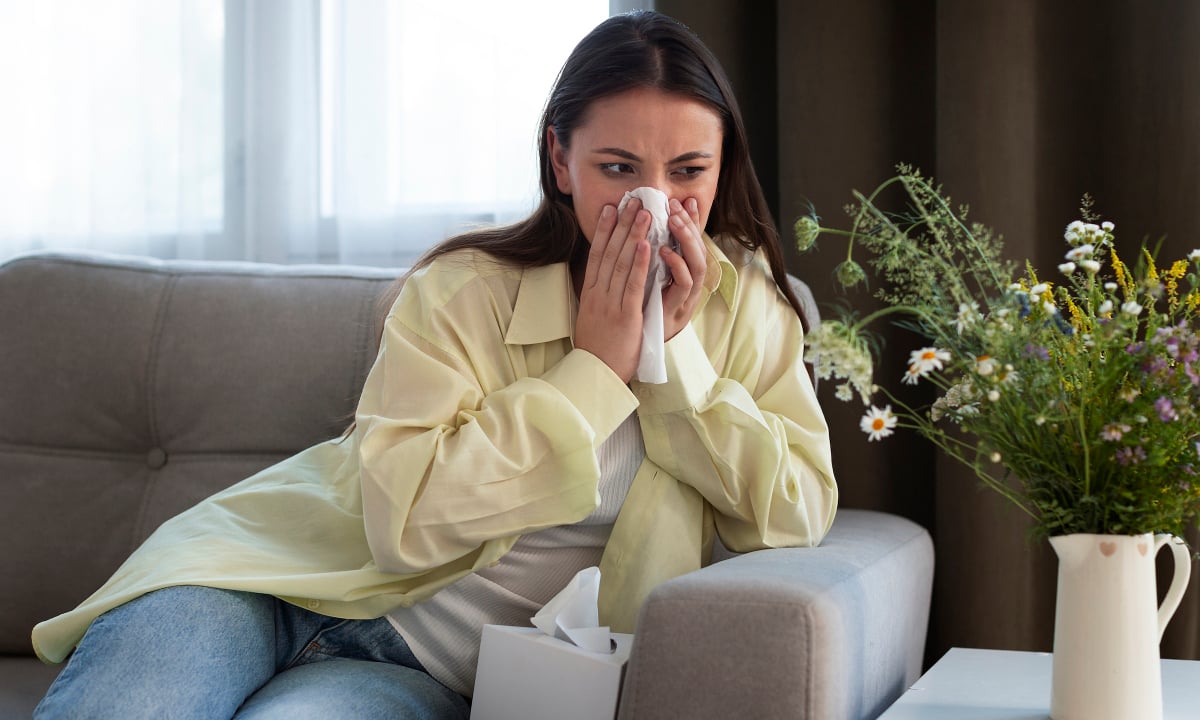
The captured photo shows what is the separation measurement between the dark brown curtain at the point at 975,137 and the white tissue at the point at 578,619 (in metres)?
0.78

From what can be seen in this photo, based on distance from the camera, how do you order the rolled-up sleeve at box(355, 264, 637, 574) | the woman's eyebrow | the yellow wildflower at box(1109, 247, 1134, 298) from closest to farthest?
1. the yellow wildflower at box(1109, 247, 1134, 298)
2. the rolled-up sleeve at box(355, 264, 637, 574)
3. the woman's eyebrow

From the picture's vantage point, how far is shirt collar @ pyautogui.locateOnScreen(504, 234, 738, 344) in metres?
1.23

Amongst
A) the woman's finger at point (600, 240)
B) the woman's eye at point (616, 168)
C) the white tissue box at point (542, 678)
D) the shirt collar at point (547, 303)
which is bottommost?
the white tissue box at point (542, 678)

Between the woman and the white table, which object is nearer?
the white table

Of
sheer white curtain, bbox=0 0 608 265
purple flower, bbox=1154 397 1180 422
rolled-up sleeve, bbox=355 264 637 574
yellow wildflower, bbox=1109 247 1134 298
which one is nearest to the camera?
purple flower, bbox=1154 397 1180 422

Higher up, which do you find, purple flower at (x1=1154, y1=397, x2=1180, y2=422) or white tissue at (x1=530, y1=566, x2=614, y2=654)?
purple flower at (x1=1154, y1=397, x2=1180, y2=422)

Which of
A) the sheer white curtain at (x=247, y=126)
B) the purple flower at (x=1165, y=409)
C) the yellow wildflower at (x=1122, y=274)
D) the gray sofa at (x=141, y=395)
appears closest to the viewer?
the purple flower at (x=1165, y=409)

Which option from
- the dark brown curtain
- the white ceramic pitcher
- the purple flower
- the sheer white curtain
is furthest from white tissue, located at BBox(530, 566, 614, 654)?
the sheer white curtain

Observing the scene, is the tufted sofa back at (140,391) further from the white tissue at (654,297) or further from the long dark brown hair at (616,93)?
the white tissue at (654,297)

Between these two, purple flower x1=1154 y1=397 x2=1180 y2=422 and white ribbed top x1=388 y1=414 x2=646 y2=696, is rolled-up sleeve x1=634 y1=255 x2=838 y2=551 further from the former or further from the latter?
purple flower x1=1154 y1=397 x2=1180 y2=422

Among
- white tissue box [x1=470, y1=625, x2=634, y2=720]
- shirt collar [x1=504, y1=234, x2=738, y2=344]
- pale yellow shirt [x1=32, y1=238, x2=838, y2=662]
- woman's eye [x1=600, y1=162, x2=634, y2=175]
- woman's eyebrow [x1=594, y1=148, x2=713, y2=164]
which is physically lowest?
white tissue box [x1=470, y1=625, x2=634, y2=720]

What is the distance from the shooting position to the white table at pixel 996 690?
3.15 feet

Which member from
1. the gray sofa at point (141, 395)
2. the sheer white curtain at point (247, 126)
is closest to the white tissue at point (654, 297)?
the gray sofa at point (141, 395)

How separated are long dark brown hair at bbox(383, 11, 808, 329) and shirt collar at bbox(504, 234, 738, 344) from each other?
0.03 metres
